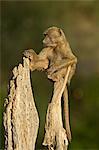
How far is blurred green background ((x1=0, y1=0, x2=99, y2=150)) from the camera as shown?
4336 mm

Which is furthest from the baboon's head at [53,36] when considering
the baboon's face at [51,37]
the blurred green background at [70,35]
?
the blurred green background at [70,35]

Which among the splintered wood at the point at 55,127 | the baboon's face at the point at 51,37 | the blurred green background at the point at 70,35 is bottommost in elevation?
the splintered wood at the point at 55,127

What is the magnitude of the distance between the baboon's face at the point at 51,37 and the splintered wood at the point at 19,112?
3.3 inches

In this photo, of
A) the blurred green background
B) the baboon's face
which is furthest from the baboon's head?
the blurred green background

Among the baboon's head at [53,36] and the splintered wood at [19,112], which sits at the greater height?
the baboon's head at [53,36]

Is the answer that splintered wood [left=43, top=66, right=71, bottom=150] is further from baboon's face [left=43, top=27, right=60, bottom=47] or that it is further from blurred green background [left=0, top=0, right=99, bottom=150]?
blurred green background [left=0, top=0, right=99, bottom=150]

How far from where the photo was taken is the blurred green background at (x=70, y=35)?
4.34 meters

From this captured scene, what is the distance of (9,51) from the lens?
468 cm

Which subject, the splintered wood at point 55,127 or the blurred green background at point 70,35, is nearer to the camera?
the splintered wood at point 55,127

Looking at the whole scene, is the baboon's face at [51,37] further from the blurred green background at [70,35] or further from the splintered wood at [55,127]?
the blurred green background at [70,35]

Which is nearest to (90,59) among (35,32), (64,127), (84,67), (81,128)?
(84,67)

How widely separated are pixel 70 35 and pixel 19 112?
3.50 m

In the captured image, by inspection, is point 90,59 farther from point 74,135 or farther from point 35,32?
point 74,135

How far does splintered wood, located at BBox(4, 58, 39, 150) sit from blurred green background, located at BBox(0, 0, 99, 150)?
2788mm
